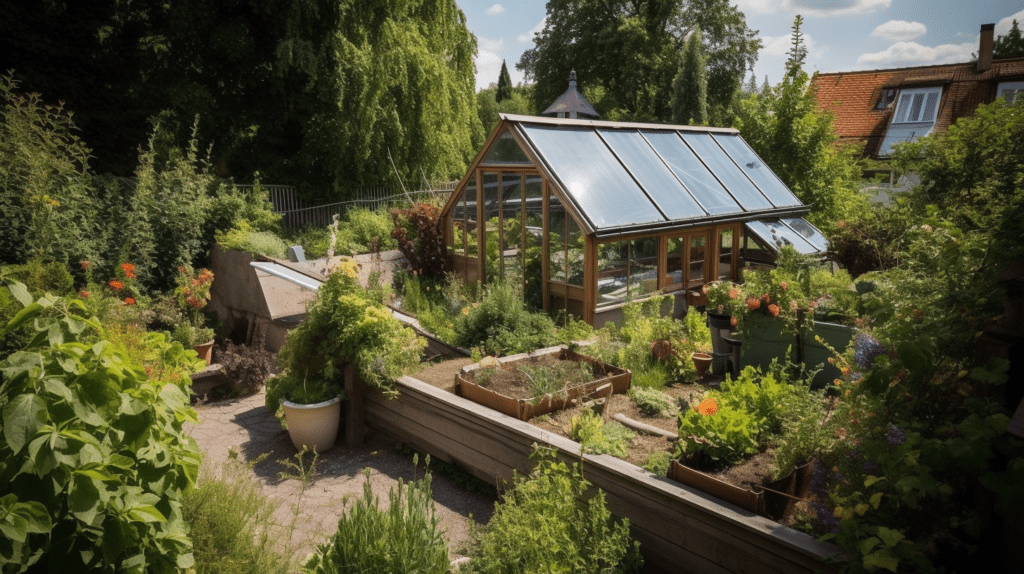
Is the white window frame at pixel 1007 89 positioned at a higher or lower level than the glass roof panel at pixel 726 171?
higher

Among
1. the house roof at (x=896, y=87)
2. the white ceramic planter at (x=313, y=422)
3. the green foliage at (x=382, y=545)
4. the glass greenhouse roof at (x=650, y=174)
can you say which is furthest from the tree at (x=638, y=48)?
the green foliage at (x=382, y=545)

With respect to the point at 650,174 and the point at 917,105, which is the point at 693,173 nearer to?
the point at 650,174

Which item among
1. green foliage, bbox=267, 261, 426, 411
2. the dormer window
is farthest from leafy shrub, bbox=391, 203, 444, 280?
the dormer window

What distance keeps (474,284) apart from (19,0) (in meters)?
12.0

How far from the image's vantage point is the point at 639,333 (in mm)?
6465

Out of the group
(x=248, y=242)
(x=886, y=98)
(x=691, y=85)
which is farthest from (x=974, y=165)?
(x=886, y=98)

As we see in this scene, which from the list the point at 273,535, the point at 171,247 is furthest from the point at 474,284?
the point at 273,535

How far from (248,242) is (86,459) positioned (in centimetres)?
827

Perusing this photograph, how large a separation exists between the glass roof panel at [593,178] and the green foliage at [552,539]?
14.4 ft

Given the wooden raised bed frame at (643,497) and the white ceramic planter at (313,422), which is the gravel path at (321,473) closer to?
the white ceramic planter at (313,422)

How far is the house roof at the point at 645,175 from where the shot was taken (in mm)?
7734

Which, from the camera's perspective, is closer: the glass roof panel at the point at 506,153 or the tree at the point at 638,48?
the glass roof panel at the point at 506,153

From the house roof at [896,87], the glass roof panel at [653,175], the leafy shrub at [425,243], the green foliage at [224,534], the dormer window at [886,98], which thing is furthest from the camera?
the dormer window at [886,98]

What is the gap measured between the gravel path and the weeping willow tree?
9887mm
